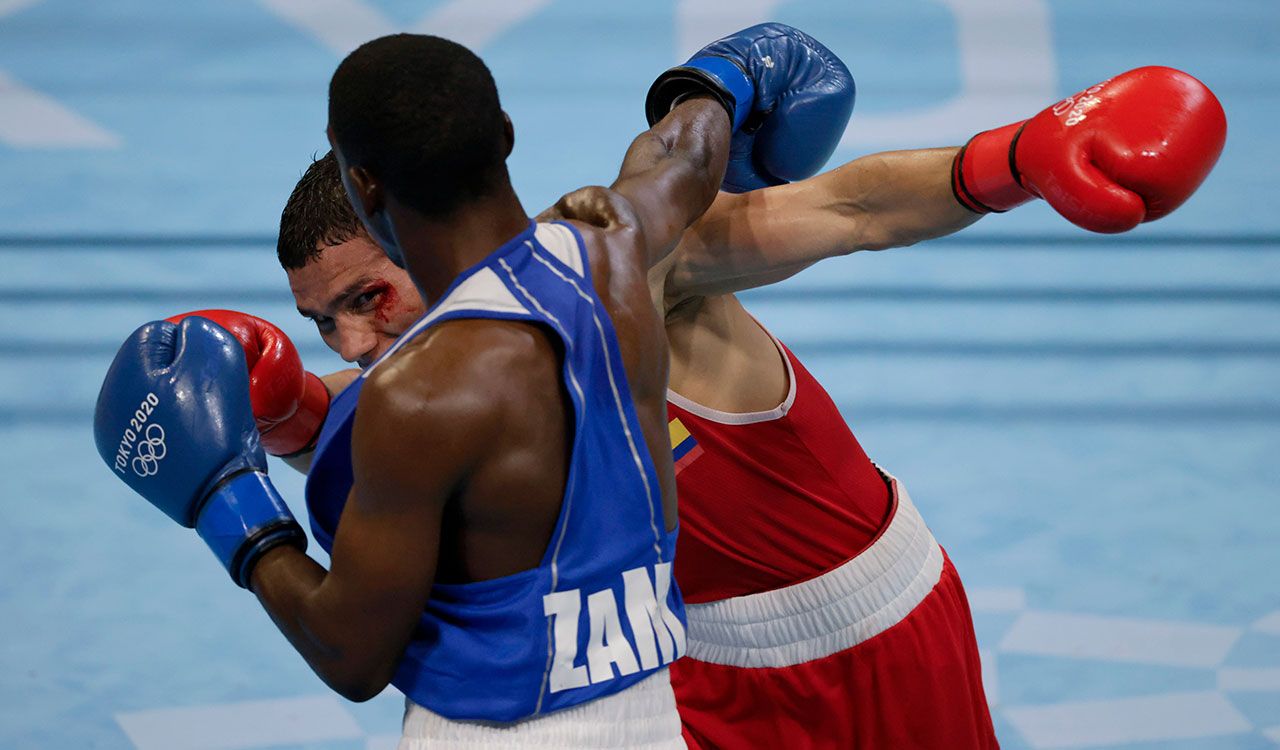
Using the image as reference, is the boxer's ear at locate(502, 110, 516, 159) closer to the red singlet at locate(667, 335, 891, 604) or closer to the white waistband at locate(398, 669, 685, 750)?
the white waistband at locate(398, 669, 685, 750)

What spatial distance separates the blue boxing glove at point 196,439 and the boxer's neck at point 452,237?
0.33 meters

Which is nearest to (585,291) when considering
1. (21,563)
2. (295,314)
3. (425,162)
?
(425,162)

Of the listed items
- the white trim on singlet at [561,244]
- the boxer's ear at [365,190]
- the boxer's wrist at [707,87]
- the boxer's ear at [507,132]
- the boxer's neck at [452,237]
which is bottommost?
the boxer's wrist at [707,87]

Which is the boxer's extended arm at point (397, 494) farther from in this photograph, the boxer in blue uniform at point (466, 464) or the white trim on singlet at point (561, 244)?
the white trim on singlet at point (561, 244)

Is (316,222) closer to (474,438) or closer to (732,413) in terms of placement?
(732,413)

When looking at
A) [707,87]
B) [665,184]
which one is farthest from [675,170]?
[707,87]

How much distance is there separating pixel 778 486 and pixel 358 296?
0.69 m

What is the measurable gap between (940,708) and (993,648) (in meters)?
0.89

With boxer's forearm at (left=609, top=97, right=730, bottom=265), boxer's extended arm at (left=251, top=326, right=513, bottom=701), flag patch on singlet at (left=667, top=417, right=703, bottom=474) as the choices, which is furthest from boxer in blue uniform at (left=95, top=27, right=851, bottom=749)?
flag patch on singlet at (left=667, top=417, right=703, bottom=474)

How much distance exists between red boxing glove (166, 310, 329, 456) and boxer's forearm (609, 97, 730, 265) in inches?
23.2

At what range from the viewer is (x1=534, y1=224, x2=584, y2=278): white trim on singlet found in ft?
5.26

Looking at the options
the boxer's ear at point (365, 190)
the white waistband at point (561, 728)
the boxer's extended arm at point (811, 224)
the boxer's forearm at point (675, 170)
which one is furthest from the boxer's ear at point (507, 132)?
the boxer's extended arm at point (811, 224)

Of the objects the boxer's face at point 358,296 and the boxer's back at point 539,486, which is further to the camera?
the boxer's face at point 358,296

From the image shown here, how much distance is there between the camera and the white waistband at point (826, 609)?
7.69 feet
